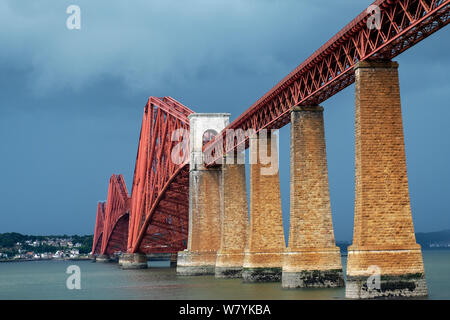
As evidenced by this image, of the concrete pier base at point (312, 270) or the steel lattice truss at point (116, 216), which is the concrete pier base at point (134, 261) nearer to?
the steel lattice truss at point (116, 216)

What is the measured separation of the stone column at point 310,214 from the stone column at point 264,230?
8977 millimetres

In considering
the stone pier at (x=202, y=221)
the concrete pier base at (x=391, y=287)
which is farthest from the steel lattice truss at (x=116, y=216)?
the concrete pier base at (x=391, y=287)

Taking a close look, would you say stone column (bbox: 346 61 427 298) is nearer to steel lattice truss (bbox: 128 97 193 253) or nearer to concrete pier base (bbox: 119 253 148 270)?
steel lattice truss (bbox: 128 97 193 253)

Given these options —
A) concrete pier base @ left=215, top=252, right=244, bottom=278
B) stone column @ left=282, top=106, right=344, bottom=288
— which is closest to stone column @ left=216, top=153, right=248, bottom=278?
concrete pier base @ left=215, top=252, right=244, bottom=278

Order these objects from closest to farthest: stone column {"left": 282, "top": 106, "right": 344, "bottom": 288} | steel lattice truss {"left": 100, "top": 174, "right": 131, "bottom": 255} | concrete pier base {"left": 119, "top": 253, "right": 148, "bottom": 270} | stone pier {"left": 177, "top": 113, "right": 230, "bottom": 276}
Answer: stone column {"left": 282, "top": 106, "right": 344, "bottom": 288} → stone pier {"left": 177, "top": 113, "right": 230, "bottom": 276} → concrete pier base {"left": 119, "top": 253, "right": 148, "bottom": 270} → steel lattice truss {"left": 100, "top": 174, "right": 131, "bottom": 255}

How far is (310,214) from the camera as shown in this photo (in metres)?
42.6

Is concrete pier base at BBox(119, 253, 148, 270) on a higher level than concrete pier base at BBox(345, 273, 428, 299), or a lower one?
higher

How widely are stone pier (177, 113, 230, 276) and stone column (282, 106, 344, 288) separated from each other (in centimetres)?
2595

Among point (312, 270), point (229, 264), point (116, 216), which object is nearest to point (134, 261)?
point (229, 264)

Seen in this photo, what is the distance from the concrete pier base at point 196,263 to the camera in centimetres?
6838

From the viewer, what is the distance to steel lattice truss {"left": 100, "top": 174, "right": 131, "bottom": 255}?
133 metres

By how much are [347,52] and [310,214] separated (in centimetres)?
1088
